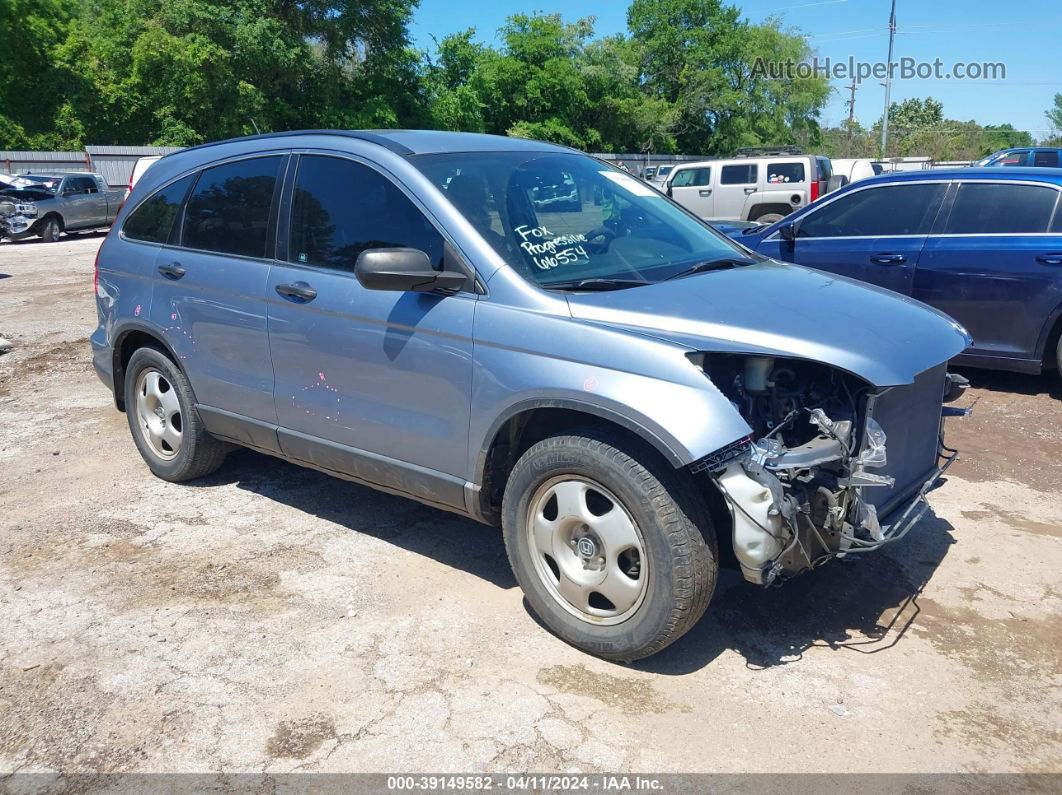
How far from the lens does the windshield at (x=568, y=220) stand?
377 cm

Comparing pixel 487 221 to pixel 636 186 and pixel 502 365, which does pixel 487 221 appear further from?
pixel 636 186

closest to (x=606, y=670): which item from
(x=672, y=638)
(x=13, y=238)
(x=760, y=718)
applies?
(x=672, y=638)

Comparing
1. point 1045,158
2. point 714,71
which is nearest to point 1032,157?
point 1045,158

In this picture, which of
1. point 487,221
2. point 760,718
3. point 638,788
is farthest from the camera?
point 487,221

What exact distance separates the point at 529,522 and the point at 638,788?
3.65 ft

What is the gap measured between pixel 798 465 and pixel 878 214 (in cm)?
522

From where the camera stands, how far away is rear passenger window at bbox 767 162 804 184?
1930 centimetres

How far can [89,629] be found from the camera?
3834 mm

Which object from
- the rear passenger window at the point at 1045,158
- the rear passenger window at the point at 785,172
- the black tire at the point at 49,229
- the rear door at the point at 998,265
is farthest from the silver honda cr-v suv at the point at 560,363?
the black tire at the point at 49,229

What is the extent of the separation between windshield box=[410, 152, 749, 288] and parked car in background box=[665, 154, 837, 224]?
14.2 meters

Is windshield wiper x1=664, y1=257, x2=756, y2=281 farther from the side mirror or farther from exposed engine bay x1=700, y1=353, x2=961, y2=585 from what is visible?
the side mirror

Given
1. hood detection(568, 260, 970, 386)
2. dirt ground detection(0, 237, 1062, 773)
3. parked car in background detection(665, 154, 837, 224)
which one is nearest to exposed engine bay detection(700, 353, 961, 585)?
hood detection(568, 260, 970, 386)

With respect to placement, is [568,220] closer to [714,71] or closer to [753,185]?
[753,185]

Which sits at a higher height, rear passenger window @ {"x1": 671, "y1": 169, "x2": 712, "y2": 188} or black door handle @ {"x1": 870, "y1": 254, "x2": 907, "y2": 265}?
rear passenger window @ {"x1": 671, "y1": 169, "x2": 712, "y2": 188}
